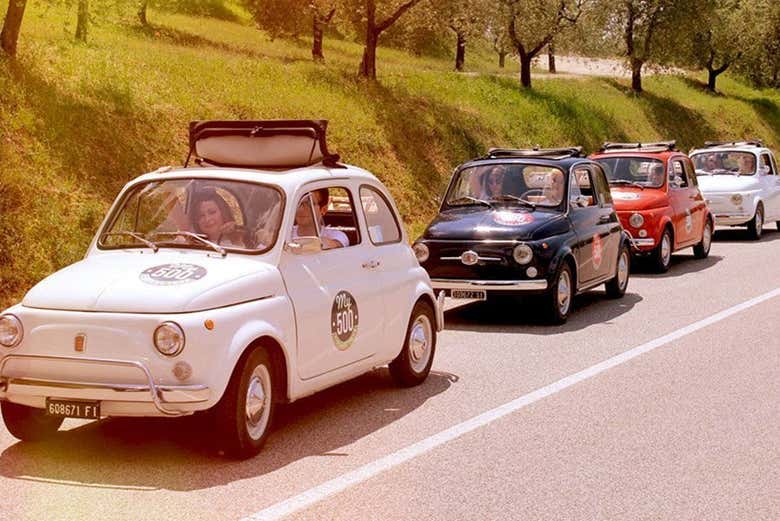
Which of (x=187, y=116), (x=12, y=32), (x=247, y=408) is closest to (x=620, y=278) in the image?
(x=247, y=408)

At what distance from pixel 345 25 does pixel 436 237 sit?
849 inches

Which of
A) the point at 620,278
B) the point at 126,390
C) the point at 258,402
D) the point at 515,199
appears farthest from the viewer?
the point at 620,278

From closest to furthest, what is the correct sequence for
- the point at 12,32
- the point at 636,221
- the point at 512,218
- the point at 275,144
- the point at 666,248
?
the point at 275,144 → the point at 512,218 → the point at 636,221 → the point at 666,248 → the point at 12,32

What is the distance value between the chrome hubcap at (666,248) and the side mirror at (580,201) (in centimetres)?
421

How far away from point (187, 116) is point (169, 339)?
52.6 feet

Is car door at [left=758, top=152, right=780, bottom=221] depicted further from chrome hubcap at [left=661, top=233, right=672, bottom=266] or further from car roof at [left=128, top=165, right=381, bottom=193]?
car roof at [left=128, top=165, right=381, bottom=193]

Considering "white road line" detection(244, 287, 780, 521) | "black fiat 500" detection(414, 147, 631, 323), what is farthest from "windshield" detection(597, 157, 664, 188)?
"white road line" detection(244, 287, 780, 521)

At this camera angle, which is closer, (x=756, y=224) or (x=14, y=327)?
(x=14, y=327)

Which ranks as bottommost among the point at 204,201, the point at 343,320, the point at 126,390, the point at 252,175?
the point at 126,390

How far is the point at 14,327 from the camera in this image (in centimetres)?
724

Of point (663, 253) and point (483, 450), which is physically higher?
point (483, 450)

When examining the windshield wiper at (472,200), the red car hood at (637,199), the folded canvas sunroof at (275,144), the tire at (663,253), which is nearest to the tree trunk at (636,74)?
the red car hood at (637,199)

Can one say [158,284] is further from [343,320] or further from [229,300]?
[343,320]

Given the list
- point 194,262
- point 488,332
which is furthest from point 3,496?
point 488,332
